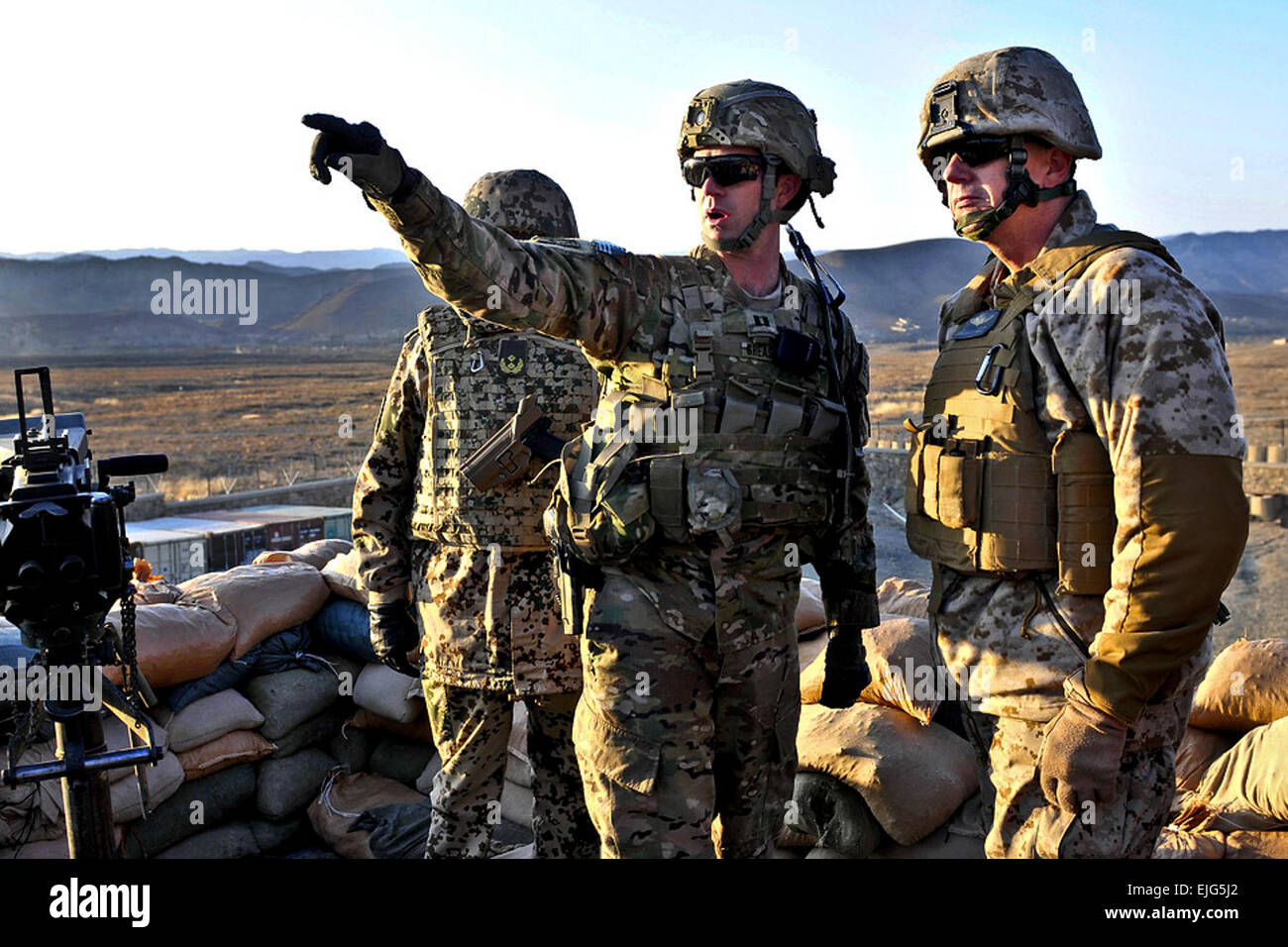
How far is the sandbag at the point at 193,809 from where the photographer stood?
4.21 metres

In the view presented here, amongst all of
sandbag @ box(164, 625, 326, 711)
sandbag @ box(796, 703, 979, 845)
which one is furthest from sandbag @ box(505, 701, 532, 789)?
sandbag @ box(796, 703, 979, 845)

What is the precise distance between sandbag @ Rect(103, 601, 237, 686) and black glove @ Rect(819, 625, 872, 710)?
2917mm

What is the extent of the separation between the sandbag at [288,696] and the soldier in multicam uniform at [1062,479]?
3.32 meters

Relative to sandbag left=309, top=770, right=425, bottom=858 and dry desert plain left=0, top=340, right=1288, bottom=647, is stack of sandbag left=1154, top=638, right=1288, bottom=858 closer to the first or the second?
dry desert plain left=0, top=340, right=1288, bottom=647

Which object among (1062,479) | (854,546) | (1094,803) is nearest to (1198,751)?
(854,546)

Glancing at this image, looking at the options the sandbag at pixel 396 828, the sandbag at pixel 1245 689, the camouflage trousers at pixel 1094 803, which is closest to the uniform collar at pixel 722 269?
the camouflage trousers at pixel 1094 803

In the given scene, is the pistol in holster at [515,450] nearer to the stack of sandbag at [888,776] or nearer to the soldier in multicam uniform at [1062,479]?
the soldier in multicam uniform at [1062,479]

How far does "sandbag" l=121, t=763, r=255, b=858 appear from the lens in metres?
4.21

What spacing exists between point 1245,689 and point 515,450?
8.47 ft

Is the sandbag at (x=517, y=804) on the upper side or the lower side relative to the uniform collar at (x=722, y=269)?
lower

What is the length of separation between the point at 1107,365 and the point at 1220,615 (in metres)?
0.53

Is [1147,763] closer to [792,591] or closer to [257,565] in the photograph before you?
[792,591]

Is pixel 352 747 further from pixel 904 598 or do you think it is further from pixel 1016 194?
pixel 1016 194

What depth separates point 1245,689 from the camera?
11.5 feet
